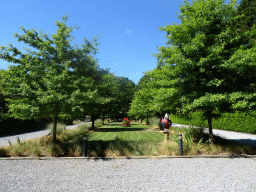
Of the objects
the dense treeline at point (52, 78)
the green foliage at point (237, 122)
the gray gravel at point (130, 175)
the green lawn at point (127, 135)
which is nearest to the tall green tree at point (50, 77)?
the dense treeline at point (52, 78)

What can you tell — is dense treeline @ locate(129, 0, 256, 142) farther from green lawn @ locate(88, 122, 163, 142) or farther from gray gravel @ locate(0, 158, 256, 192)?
green lawn @ locate(88, 122, 163, 142)

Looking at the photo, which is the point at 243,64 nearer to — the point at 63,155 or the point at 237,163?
the point at 237,163

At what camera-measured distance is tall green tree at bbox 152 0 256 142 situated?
761 centimetres

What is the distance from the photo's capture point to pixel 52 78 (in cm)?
768

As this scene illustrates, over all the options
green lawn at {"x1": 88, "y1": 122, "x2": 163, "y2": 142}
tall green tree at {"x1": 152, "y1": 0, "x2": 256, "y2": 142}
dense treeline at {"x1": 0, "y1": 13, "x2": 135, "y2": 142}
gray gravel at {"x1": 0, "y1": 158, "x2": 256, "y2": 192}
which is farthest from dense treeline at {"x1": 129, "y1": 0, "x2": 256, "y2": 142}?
green lawn at {"x1": 88, "y1": 122, "x2": 163, "y2": 142}

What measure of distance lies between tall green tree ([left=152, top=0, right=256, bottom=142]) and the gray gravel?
269cm

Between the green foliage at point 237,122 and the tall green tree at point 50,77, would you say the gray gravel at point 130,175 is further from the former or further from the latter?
the green foliage at point 237,122

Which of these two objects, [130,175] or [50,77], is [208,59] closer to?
[130,175]

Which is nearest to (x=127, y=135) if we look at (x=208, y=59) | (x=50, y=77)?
(x=50, y=77)

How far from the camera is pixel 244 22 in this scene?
751 inches

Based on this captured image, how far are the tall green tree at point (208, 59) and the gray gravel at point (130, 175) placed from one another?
2694mm

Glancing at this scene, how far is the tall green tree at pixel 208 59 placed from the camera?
7.61 m

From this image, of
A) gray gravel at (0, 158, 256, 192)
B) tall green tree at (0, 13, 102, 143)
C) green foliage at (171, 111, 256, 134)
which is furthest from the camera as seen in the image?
green foliage at (171, 111, 256, 134)

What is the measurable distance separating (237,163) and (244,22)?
19.3m
